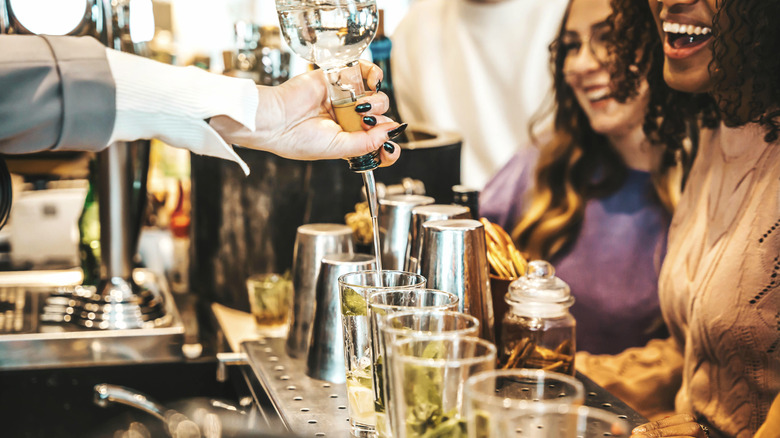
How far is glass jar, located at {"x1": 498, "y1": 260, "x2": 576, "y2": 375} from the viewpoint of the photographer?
1.10m

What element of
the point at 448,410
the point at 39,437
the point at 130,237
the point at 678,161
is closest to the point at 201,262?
the point at 130,237

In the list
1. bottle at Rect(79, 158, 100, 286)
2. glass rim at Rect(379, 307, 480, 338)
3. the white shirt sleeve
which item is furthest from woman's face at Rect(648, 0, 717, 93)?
bottle at Rect(79, 158, 100, 286)

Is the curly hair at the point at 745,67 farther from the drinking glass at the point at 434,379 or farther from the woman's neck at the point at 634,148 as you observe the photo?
the drinking glass at the point at 434,379

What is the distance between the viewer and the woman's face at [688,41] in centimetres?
140

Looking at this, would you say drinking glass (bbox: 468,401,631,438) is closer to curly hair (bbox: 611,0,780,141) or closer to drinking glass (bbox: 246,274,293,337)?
curly hair (bbox: 611,0,780,141)

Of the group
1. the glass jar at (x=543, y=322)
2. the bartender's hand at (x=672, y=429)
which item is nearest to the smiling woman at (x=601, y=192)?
the glass jar at (x=543, y=322)

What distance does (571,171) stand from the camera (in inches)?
83.5

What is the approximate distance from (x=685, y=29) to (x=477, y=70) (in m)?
1.13

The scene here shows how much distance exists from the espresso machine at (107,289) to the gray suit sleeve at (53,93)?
2.33 feet

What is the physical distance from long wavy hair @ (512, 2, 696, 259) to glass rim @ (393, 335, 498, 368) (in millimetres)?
1319

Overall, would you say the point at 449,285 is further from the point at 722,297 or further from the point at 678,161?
the point at 678,161

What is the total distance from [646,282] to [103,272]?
1.33m

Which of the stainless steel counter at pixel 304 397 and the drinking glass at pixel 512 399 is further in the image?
the stainless steel counter at pixel 304 397

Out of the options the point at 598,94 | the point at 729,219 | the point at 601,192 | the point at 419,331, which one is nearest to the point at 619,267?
the point at 601,192
